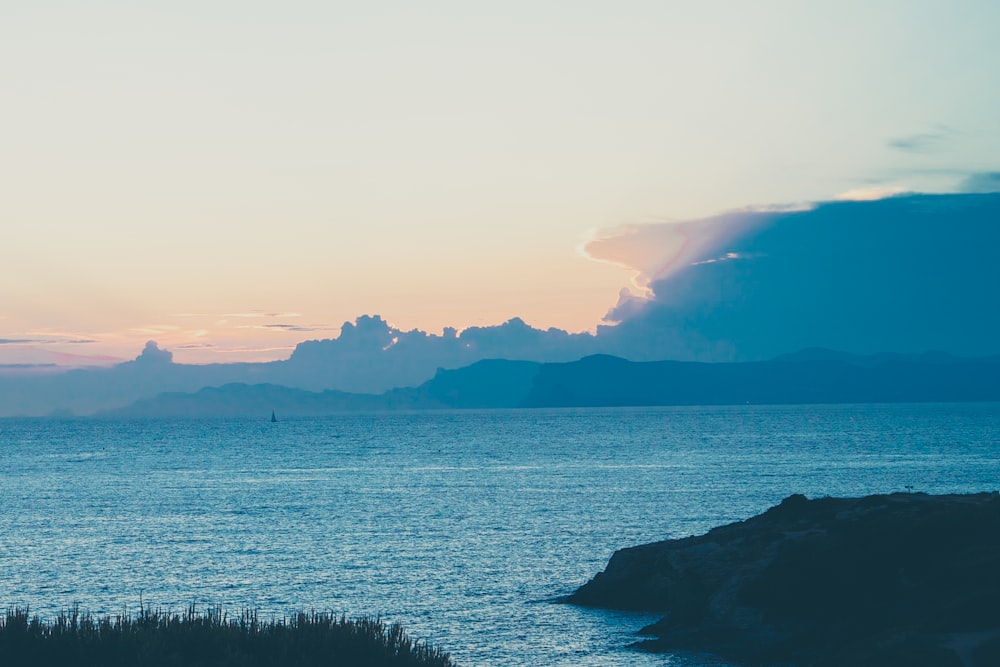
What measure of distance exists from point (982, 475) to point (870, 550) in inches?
3133

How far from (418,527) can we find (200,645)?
159 ft

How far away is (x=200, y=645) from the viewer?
1046 inches

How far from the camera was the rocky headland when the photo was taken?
3338 centimetres

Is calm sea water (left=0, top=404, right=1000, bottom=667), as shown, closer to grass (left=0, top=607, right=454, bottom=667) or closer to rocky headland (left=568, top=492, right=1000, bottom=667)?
rocky headland (left=568, top=492, right=1000, bottom=667)

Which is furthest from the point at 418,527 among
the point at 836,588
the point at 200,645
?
the point at 200,645

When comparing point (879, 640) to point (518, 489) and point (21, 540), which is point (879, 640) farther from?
point (518, 489)

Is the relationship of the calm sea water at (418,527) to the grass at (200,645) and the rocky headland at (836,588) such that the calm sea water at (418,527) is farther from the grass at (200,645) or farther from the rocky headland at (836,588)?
the grass at (200,645)

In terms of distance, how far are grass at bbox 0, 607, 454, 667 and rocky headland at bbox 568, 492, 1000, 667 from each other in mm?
13972

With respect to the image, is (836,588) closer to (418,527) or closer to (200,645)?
(200,645)

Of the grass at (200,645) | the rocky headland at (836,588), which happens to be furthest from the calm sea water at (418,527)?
the grass at (200,645)

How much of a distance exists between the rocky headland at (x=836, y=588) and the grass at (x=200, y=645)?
550 inches

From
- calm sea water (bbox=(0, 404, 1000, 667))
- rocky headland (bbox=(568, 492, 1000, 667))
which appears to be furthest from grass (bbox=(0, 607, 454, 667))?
rocky headland (bbox=(568, 492, 1000, 667))

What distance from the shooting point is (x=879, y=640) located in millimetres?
32719

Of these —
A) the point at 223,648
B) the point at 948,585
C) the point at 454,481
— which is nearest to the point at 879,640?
the point at 948,585
